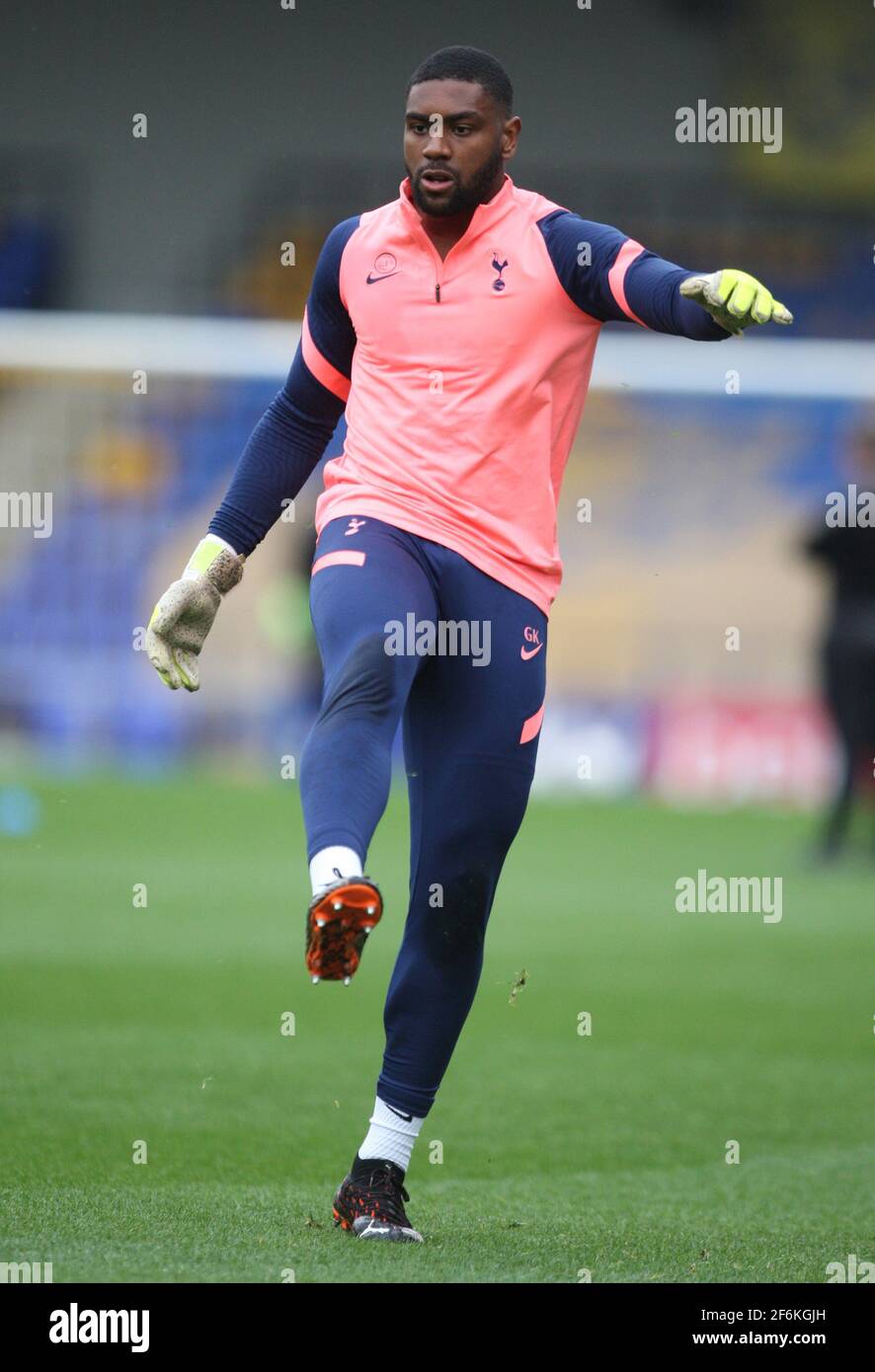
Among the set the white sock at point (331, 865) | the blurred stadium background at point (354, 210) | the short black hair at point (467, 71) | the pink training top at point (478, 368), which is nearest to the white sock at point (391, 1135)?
the white sock at point (331, 865)

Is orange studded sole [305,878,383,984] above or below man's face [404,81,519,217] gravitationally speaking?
below

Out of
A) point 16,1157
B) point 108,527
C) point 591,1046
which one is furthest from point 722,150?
point 16,1157

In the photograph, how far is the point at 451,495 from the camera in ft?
12.6

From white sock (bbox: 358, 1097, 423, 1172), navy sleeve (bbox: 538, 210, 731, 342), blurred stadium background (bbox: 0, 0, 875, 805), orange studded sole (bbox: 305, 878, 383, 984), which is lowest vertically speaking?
white sock (bbox: 358, 1097, 423, 1172)

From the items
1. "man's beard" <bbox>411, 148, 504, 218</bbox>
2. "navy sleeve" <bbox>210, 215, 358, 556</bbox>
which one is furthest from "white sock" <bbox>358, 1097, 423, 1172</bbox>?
"man's beard" <bbox>411, 148, 504, 218</bbox>

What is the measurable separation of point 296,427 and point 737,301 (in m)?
1.17

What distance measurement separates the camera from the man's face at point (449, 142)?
12.6ft

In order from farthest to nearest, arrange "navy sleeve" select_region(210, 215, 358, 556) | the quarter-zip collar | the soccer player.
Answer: "navy sleeve" select_region(210, 215, 358, 556)
the quarter-zip collar
the soccer player

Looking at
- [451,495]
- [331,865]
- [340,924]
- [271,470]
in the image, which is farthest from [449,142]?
[340,924]

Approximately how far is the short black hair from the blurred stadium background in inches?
649

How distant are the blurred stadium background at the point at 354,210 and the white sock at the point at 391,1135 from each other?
53.7ft

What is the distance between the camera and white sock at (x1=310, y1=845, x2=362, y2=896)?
3238mm

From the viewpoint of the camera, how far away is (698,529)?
22.9 metres

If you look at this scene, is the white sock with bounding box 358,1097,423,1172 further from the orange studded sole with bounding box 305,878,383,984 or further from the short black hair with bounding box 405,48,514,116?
the short black hair with bounding box 405,48,514,116
